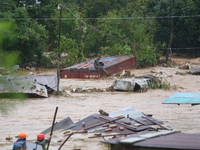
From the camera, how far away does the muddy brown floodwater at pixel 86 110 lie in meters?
8.27

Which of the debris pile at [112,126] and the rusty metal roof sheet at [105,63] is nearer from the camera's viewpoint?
the debris pile at [112,126]

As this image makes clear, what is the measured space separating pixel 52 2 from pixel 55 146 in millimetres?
39350

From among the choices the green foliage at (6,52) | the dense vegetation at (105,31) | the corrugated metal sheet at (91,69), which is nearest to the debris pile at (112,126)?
the green foliage at (6,52)

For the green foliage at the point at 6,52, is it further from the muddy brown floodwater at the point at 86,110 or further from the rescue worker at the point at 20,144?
the rescue worker at the point at 20,144

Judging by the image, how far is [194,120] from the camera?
36.2 feet

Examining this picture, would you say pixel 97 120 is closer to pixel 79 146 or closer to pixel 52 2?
pixel 79 146

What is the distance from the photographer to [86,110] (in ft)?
45.6

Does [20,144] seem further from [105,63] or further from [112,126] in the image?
[105,63]

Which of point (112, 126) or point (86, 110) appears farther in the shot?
point (86, 110)

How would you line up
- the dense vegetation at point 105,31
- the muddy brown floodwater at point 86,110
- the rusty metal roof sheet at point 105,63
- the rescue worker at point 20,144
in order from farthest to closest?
the dense vegetation at point 105,31, the rusty metal roof sheet at point 105,63, the muddy brown floodwater at point 86,110, the rescue worker at point 20,144

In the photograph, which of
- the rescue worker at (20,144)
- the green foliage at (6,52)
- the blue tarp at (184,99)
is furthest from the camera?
the blue tarp at (184,99)

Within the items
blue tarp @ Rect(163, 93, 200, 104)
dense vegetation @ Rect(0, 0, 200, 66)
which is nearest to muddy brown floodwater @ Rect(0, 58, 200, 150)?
blue tarp @ Rect(163, 93, 200, 104)

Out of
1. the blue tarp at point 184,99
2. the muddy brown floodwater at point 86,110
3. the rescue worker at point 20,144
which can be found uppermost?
the blue tarp at point 184,99

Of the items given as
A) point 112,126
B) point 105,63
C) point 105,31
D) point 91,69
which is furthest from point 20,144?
point 105,31
